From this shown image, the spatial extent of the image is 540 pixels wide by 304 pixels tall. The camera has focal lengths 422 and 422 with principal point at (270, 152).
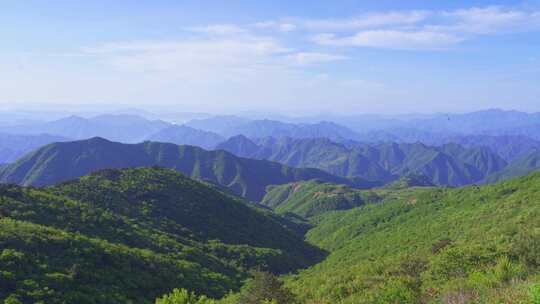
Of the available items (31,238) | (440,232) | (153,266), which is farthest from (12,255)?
(440,232)

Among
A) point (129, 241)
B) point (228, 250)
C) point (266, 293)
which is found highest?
point (266, 293)

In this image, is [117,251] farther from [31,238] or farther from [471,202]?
[471,202]

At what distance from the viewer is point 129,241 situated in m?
66.5

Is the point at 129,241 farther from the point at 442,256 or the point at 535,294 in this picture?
the point at 535,294

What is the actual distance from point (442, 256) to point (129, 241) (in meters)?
49.3

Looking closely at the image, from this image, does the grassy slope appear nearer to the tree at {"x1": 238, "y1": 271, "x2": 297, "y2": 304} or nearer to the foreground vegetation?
the foreground vegetation

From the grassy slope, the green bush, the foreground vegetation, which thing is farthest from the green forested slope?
the green bush

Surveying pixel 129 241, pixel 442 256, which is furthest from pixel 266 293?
pixel 129 241

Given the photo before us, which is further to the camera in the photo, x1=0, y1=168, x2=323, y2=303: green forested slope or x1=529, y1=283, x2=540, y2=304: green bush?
x1=0, y1=168, x2=323, y2=303: green forested slope

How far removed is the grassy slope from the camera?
1925 cm

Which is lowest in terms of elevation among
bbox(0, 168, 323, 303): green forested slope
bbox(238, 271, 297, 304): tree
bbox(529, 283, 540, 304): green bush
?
bbox(0, 168, 323, 303): green forested slope

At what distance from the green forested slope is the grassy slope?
1428 cm

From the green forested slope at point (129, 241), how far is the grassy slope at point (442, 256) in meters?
14.3

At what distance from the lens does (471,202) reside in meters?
95.9
